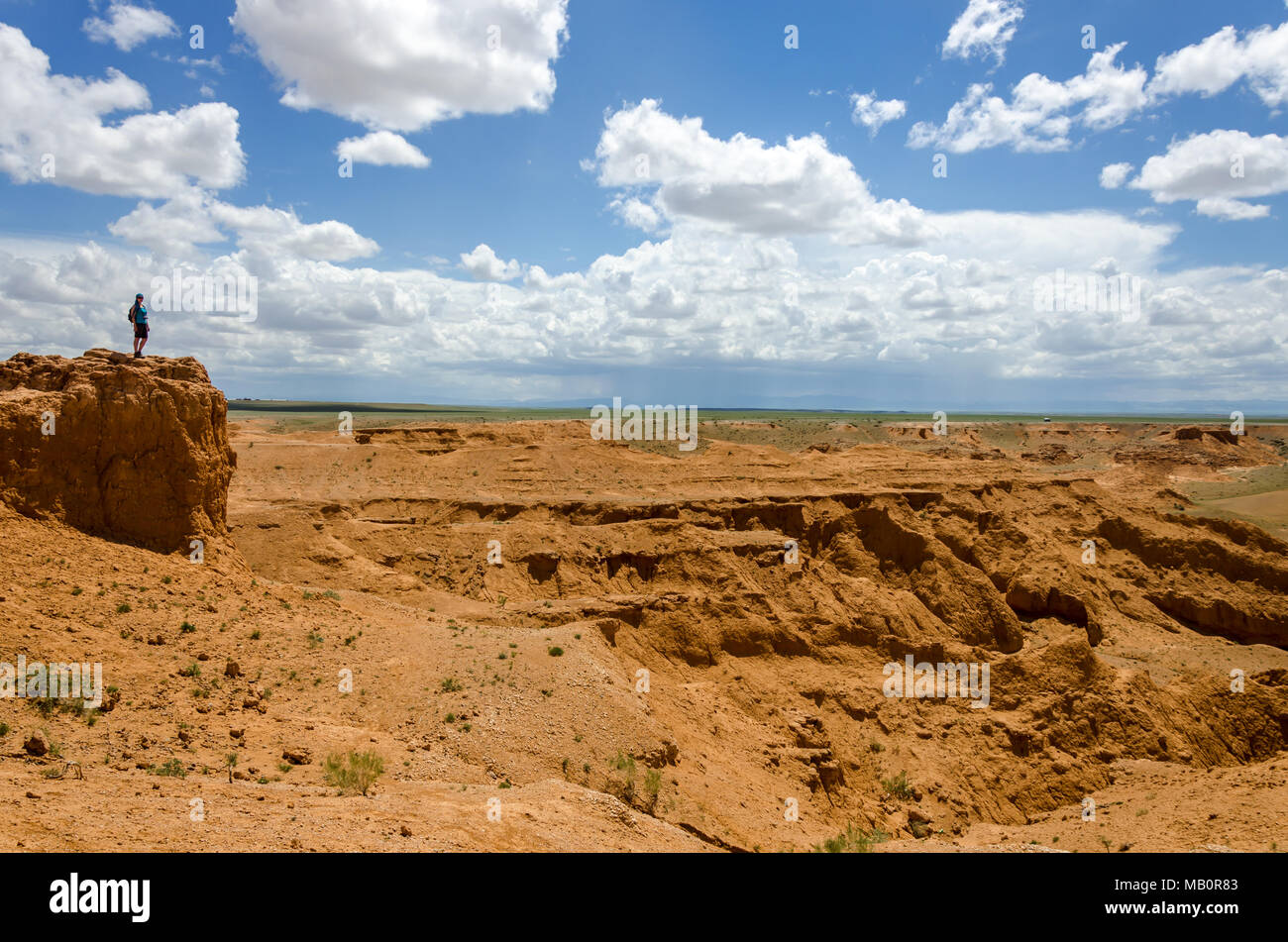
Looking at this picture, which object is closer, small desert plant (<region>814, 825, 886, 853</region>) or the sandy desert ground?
the sandy desert ground

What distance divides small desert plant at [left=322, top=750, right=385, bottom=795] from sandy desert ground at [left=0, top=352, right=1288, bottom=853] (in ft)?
0.49

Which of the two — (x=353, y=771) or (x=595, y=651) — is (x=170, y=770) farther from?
(x=595, y=651)

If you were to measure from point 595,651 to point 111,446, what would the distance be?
9616 millimetres

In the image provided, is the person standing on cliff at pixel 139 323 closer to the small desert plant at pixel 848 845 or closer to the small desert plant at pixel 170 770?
the small desert plant at pixel 170 770

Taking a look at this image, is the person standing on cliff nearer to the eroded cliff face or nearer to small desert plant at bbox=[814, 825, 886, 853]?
the eroded cliff face

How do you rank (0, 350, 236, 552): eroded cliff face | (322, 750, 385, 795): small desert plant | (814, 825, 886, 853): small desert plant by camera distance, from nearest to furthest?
1. (322, 750, 385, 795): small desert plant
2. (814, 825, 886, 853): small desert plant
3. (0, 350, 236, 552): eroded cliff face

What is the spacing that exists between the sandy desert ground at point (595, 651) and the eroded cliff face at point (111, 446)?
50 millimetres

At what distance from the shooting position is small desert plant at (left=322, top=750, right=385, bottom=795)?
29.5ft

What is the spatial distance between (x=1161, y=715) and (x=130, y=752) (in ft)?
63.9

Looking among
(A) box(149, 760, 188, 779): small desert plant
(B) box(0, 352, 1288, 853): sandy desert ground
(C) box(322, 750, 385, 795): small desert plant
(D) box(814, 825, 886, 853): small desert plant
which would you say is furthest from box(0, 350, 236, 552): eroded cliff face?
(D) box(814, 825, 886, 853): small desert plant

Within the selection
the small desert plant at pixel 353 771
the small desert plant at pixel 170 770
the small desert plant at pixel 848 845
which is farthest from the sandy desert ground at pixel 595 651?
the small desert plant at pixel 848 845

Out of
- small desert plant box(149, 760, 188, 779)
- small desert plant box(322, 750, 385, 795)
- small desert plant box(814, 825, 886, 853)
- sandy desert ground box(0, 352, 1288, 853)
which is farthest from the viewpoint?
small desert plant box(814, 825, 886, 853)

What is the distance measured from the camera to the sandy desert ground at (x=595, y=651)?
9367mm

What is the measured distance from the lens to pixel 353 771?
9227mm
